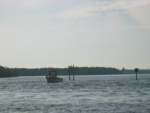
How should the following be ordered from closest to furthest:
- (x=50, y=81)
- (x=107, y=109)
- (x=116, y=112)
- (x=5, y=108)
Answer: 1. (x=116, y=112)
2. (x=107, y=109)
3. (x=5, y=108)
4. (x=50, y=81)

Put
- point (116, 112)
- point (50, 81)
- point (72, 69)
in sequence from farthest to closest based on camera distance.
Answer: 1. point (72, 69)
2. point (50, 81)
3. point (116, 112)

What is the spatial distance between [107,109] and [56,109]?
19.4 ft

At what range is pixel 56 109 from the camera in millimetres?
47000

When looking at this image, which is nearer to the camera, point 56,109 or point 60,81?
point 56,109

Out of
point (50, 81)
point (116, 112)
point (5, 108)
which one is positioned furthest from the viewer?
point (50, 81)

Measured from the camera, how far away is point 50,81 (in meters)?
150

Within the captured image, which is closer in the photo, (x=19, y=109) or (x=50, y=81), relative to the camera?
(x=19, y=109)

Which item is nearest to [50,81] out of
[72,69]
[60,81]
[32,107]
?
[60,81]

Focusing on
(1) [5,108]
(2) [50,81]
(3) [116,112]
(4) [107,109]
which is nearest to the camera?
(3) [116,112]

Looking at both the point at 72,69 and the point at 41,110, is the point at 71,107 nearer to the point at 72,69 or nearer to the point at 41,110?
the point at 41,110

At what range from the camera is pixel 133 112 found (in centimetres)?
4294

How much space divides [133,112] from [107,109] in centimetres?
375

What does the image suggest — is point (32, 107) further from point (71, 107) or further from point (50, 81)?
point (50, 81)

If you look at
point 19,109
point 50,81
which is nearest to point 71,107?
point 19,109
